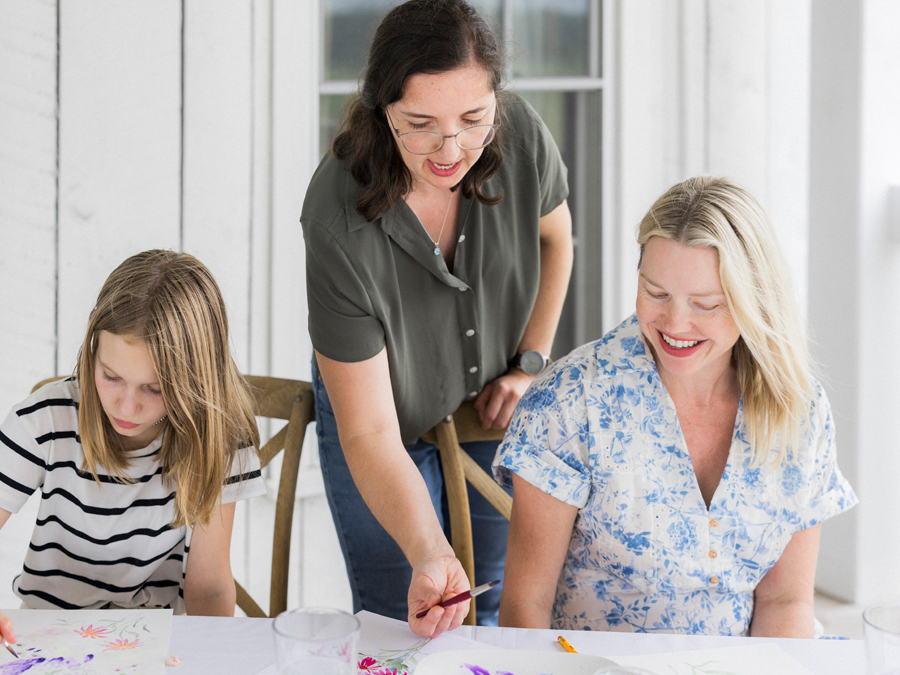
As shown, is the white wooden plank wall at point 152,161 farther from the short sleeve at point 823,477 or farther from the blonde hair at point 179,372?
the short sleeve at point 823,477

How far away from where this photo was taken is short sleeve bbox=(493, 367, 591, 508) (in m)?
1.17

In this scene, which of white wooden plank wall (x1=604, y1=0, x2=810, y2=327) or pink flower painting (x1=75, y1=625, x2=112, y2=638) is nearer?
pink flower painting (x1=75, y1=625, x2=112, y2=638)

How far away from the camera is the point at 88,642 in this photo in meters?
0.93

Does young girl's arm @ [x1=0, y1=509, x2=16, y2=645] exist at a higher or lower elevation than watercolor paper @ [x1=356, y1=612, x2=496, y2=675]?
higher

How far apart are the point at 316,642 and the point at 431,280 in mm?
768

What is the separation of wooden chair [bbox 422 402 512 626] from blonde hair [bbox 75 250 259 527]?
34 centimetres

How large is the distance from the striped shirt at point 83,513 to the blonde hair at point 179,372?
0.03 metres

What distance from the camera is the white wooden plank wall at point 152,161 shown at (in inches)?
73.5

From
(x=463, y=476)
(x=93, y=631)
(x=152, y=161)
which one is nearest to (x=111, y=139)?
(x=152, y=161)

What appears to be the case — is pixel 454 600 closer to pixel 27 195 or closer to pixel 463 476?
pixel 463 476

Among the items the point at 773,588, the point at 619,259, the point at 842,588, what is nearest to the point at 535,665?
the point at 773,588

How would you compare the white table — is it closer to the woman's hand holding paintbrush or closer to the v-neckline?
the woman's hand holding paintbrush

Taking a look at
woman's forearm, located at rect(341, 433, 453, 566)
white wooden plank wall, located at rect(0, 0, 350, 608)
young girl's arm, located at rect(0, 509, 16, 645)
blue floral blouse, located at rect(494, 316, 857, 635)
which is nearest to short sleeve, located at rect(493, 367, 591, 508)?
blue floral blouse, located at rect(494, 316, 857, 635)

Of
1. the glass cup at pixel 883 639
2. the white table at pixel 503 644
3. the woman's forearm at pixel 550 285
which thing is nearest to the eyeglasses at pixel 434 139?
the woman's forearm at pixel 550 285
